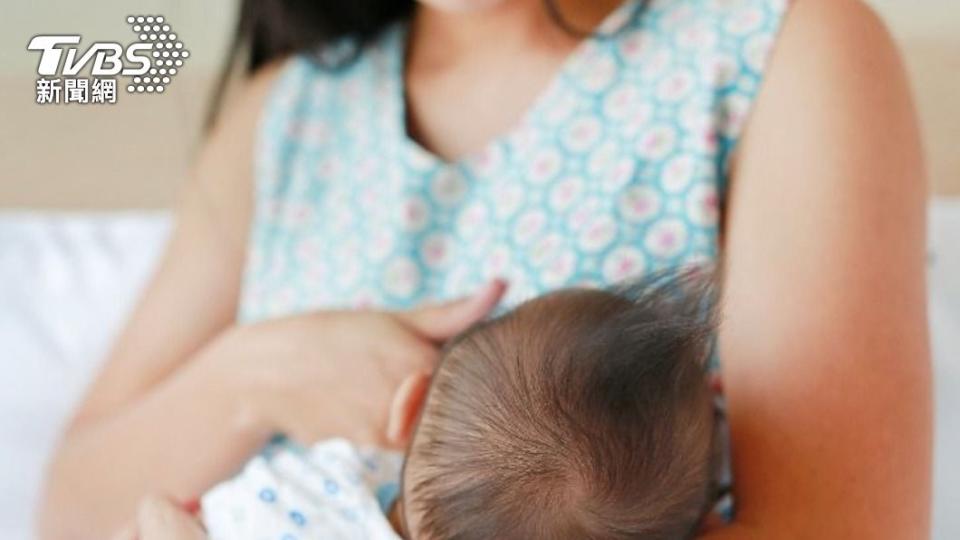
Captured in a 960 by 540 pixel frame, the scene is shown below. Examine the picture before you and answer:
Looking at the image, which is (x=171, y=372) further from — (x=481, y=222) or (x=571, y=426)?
(x=571, y=426)

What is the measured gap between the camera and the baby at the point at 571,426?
519mm

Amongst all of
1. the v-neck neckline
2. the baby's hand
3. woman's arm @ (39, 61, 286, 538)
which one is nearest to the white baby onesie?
the baby's hand

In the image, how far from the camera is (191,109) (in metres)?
0.98

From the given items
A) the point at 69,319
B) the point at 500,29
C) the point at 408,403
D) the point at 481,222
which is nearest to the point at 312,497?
the point at 408,403

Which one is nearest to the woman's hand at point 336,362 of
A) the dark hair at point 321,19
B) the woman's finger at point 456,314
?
the woman's finger at point 456,314

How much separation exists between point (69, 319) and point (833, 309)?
0.93 m

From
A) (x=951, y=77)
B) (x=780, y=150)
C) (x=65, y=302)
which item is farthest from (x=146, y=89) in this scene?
(x=951, y=77)

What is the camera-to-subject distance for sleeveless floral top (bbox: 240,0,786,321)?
711mm

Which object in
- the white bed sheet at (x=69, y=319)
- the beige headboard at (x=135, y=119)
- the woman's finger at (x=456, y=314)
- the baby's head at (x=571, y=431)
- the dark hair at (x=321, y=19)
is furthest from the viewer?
the white bed sheet at (x=69, y=319)

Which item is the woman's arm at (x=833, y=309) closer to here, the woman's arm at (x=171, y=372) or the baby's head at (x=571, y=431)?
the baby's head at (x=571, y=431)

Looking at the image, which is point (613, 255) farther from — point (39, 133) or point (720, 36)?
point (39, 133)

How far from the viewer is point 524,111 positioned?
2.65ft

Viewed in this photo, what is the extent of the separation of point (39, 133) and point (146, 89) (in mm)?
233

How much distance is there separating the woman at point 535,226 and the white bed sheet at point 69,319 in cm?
25
